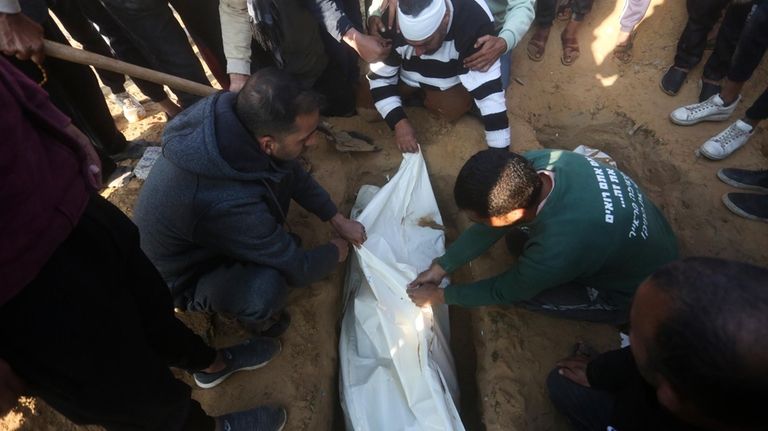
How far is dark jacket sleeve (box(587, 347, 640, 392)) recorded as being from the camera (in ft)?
4.85

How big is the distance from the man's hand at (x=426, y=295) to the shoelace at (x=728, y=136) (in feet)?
7.39

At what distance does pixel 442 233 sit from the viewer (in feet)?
8.34

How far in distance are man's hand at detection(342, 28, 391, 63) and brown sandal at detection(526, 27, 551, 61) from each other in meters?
1.53

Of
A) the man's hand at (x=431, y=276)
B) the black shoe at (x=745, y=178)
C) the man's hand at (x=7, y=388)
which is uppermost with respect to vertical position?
the man's hand at (x=7, y=388)

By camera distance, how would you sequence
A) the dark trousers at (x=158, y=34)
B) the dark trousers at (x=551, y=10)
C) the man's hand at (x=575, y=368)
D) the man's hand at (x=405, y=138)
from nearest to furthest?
the man's hand at (x=575, y=368), the dark trousers at (x=158, y=34), the man's hand at (x=405, y=138), the dark trousers at (x=551, y=10)

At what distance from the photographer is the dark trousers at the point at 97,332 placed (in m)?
1.05

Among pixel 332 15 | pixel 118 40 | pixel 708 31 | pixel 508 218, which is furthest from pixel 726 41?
pixel 118 40

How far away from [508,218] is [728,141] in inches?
85.7

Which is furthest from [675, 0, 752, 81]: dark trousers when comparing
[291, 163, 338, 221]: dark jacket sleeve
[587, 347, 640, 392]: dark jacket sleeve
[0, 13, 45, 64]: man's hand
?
[0, 13, 45, 64]: man's hand

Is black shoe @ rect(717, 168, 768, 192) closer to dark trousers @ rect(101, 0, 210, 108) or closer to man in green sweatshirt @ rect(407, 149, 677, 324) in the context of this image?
man in green sweatshirt @ rect(407, 149, 677, 324)

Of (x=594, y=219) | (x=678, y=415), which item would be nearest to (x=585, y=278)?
(x=594, y=219)

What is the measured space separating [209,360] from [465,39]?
83.4 inches

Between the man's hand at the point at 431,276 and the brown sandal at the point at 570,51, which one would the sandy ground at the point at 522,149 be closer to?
the brown sandal at the point at 570,51

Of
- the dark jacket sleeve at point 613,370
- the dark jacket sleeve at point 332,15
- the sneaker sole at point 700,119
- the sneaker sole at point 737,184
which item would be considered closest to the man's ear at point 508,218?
the dark jacket sleeve at point 613,370
